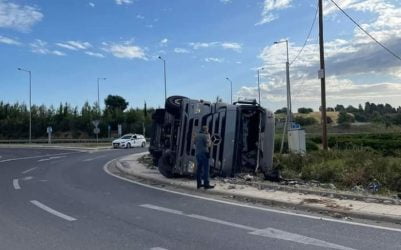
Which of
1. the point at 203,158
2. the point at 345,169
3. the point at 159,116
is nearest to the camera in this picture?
the point at 203,158

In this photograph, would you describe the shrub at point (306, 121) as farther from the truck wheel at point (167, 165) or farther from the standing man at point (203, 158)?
the standing man at point (203, 158)

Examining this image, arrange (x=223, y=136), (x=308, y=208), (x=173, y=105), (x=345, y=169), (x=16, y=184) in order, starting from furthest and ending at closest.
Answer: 1. (x=173, y=105)
2. (x=16, y=184)
3. (x=223, y=136)
4. (x=345, y=169)
5. (x=308, y=208)

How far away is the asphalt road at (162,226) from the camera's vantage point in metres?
7.12

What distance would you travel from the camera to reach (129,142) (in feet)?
175

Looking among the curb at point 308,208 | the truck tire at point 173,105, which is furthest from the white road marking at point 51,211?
the truck tire at point 173,105

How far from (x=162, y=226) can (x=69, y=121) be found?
3954 inches

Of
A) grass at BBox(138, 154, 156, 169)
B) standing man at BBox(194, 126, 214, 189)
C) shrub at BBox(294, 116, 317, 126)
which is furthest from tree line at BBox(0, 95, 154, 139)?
standing man at BBox(194, 126, 214, 189)

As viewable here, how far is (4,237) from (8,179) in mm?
11355

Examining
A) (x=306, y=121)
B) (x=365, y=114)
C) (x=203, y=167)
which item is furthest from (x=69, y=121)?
(x=203, y=167)

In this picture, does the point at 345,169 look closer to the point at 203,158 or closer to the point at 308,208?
the point at 203,158

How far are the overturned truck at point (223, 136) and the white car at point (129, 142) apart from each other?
36552 mm

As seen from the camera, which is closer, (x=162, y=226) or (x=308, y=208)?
(x=162, y=226)

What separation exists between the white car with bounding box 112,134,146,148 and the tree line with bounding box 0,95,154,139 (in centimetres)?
3767

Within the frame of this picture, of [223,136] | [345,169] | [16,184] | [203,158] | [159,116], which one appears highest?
[159,116]
